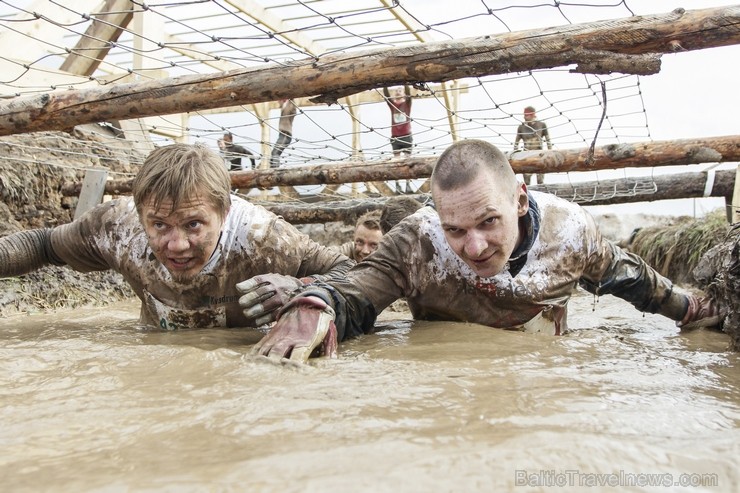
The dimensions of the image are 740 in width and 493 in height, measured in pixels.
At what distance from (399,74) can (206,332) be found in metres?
1.59

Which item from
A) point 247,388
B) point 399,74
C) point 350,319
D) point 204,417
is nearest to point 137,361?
point 247,388

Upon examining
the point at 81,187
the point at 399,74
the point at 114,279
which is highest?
the point at 399,74

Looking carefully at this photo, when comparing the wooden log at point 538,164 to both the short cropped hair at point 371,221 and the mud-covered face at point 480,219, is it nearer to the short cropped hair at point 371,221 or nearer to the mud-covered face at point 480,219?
the short cropped hair at point 371,221

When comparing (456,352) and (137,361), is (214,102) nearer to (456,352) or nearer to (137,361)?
(137,361)

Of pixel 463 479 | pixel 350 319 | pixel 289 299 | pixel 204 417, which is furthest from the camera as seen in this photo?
pixel 350 319

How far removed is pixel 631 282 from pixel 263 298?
6.67ft

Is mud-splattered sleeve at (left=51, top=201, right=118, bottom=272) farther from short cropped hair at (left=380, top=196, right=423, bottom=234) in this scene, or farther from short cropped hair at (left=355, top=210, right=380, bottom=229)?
short cropped hair at (left=380, top=196, right=423, bottom=234)

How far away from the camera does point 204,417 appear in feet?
5.33

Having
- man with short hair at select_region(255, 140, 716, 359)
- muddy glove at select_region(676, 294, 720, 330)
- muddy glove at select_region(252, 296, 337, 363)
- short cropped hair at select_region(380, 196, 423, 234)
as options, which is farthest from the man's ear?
short cropped hair at select_region(380, 196, 423, 234)

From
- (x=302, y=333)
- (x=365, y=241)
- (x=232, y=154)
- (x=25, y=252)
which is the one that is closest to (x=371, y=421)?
(x=302, y=333)

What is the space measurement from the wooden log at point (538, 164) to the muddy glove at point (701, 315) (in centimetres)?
159

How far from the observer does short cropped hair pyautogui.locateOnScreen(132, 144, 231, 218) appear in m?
2.98

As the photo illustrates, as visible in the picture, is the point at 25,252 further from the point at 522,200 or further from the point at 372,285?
the point at 522,200

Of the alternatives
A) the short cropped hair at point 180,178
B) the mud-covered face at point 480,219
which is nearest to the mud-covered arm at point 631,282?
the mud-covered face at point 480,219
